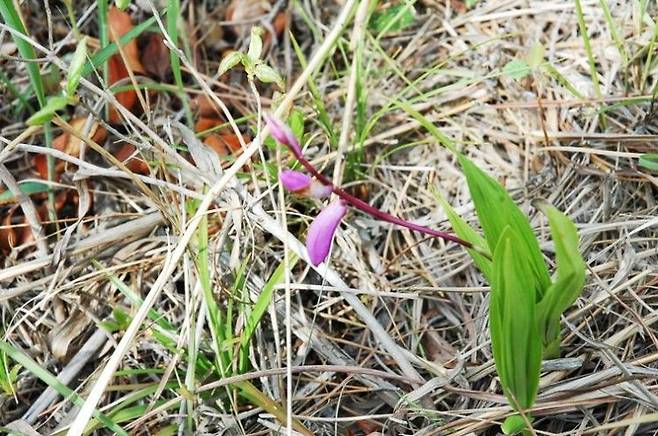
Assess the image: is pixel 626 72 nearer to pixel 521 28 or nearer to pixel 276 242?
pixel 521 28

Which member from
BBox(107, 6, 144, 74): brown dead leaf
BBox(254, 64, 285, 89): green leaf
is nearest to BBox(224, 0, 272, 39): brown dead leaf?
BBox(107, 6, 144, 74): brown dead leaf

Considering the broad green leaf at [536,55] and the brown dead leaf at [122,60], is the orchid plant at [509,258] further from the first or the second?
the brown dead leaf at [122,60]

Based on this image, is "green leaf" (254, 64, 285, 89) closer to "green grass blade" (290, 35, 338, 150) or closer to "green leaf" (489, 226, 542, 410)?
"green grass blade" (290, 35, 338, 150)

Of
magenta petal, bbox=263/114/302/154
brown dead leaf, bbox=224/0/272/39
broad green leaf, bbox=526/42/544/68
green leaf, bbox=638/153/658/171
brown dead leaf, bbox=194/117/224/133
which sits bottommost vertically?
green leaf, bbox=638/153/658/171

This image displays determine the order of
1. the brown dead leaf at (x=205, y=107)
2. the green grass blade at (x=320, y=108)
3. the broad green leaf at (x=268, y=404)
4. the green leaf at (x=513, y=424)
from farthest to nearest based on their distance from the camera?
the brown dead leaf at (x=205, y=107)
the green grass blade at (x=320, y=108)
the broad green leaf at (x=268, y=404)
the green leaf at (x=513, y=424)

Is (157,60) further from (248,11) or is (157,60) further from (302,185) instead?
(302,185)

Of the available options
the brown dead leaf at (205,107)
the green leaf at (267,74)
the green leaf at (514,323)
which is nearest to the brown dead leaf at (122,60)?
the brown dead leaf at (205,107)
